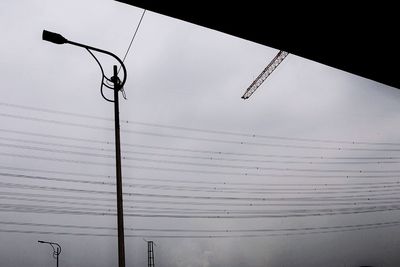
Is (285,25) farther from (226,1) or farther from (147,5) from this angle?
(147,5)

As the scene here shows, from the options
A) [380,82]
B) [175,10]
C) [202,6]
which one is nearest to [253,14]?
[202,6]

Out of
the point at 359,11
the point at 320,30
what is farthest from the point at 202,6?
the point at 359,11

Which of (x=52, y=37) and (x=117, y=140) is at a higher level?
(x=52, y=37)

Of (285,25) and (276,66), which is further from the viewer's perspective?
Answer: (276,66)

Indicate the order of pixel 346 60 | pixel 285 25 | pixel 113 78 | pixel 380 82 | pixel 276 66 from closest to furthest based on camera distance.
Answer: pixel 285 25, pixel 346 60, pixel 380 82, pixel 113 78, pixel 276 66

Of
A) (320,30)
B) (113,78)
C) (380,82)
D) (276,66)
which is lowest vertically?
(380,82)

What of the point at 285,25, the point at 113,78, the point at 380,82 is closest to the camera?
the point at 285,25

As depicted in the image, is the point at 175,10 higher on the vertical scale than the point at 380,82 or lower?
higher

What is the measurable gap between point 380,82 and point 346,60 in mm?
1122

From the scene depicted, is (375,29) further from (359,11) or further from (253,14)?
(253,14)

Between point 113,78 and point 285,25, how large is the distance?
5449mm

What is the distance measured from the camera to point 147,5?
4324 millimetres

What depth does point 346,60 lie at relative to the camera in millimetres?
5559

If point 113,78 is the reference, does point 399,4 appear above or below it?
below
